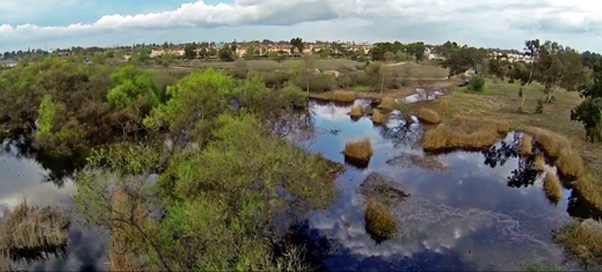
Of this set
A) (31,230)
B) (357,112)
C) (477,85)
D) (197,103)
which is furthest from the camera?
(477,85)

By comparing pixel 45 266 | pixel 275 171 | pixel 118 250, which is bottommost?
pixel 45 266

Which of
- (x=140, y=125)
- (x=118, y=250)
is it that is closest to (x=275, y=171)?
(x=118, y=250)

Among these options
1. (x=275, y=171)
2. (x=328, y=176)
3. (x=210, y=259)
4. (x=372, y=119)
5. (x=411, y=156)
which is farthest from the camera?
(x=372, y=119)

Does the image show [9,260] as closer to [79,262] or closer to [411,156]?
[79,262]

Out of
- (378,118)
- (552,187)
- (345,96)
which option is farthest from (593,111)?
(345,96)

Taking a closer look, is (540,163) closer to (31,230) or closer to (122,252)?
(122,252)

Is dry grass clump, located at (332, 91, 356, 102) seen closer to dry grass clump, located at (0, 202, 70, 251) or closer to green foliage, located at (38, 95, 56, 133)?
green foliage, located at (38, 95, 56, 133)

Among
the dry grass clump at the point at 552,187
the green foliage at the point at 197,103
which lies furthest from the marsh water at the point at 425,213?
the green foliage at the point at 197,103
